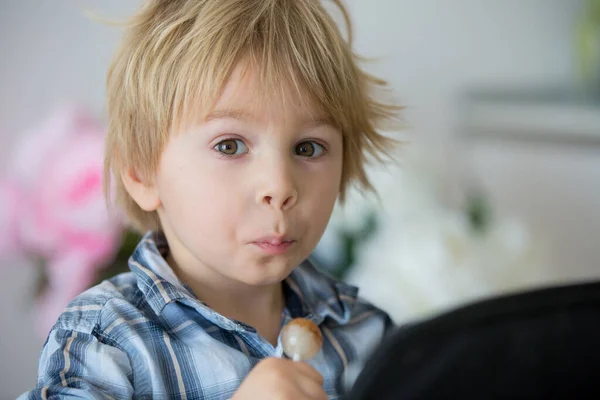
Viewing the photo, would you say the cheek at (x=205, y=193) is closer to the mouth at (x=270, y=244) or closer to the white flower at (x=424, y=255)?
the mouth at (x=270, y=244)

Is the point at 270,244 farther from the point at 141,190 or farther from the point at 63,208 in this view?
the point at 63,208

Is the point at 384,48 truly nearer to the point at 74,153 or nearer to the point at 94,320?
the point at 74,153

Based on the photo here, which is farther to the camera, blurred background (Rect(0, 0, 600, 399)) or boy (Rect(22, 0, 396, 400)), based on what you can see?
blurred background (Rect(0, 0, 600, 399))

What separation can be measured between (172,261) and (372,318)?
227 mm

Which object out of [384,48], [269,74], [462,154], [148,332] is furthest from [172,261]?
[462,154]

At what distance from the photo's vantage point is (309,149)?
701 mm

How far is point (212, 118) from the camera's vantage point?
0.66 m

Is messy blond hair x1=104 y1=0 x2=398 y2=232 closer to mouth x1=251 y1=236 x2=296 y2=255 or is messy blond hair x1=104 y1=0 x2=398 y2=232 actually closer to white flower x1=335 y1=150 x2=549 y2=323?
mouth x1=251 y1=236 x2=296 y2=255

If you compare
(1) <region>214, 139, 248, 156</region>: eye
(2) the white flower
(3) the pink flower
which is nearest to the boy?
(1) <region>214, 139, 248, 156</region>: eye

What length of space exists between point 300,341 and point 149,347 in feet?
0.42

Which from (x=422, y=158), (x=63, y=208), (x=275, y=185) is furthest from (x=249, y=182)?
(x=422, y=158)

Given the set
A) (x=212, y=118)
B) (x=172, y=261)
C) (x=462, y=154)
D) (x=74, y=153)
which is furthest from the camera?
(x=462, y=154)

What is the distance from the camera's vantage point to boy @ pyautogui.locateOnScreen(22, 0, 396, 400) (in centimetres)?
65

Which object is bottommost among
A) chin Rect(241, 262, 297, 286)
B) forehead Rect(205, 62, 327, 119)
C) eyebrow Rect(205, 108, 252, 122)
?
chin Rect(241, 262, 297, 286)
